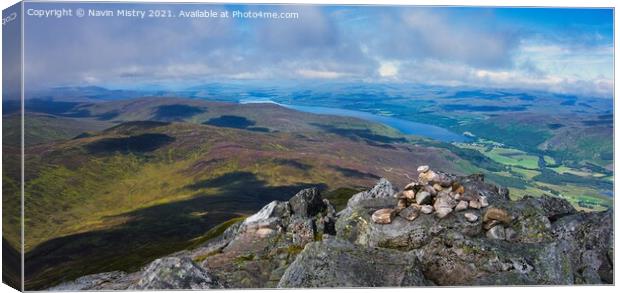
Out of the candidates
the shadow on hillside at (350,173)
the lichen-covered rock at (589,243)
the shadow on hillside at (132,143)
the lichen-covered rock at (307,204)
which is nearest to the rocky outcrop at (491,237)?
the lichen-covered rock at (589,243)

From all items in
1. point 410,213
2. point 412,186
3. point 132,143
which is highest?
point 132,143

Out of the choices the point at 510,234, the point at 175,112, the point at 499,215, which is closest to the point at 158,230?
the point at 175,112

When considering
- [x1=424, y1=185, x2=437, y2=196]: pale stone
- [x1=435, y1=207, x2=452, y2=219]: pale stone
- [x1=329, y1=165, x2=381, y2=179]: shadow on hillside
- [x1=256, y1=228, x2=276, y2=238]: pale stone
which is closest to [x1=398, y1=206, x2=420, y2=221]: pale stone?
[x1=435, y1=207, x2=452, y2=219]: pale stone

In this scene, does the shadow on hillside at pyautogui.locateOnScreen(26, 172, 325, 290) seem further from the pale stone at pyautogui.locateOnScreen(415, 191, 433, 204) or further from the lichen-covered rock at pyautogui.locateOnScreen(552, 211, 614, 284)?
the lichen-covered rock at pyautogui.locateOnScreen(552, 211, 614, 284)

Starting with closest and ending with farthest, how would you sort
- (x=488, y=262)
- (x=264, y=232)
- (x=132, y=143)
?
1. (x=488, y=262)
2. (x=264, y=232)
3. (x=132, y=143)

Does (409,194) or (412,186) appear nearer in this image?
(409,194)

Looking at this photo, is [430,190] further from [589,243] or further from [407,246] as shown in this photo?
[589,243]
